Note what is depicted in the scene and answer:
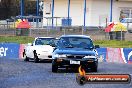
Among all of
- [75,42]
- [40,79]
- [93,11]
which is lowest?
[40,79]

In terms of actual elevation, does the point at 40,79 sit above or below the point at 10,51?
above

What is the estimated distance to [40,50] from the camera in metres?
24.8

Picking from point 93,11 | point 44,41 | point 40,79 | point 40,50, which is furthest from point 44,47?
point 93,11

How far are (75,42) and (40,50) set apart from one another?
5.40 metres

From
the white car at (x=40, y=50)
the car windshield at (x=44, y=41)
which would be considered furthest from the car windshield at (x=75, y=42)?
the car windshield at (x=44, y=41)

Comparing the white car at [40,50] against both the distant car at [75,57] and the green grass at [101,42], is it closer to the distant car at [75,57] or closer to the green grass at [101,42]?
the distant car at [75,57]

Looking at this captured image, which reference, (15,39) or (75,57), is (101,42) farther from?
(75,57)

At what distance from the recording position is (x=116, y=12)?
54.6 metres

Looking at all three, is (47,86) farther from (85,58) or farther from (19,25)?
(19,25)

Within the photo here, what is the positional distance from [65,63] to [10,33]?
26396 millimetres

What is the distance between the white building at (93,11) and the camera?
53812 mm

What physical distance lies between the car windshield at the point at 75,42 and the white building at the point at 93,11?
33807 millimetres

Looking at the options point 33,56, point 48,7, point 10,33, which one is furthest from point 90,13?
point 33,56

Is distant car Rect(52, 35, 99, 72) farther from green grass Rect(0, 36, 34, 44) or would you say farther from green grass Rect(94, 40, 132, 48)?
green grass Rect(0, 36, 34, 44)
